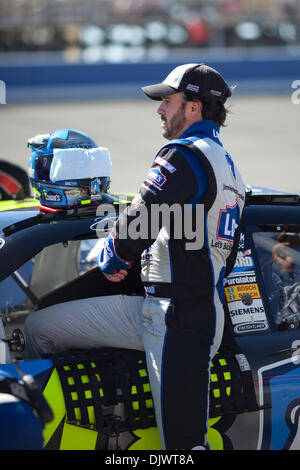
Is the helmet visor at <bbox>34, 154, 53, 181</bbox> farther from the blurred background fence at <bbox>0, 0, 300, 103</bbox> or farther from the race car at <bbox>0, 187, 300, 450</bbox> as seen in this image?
the blurred background fence at <bbox>0, 0, 300, 103</bbox>

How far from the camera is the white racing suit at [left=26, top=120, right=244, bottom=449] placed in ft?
8.26

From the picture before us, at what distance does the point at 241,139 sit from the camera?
15.0 metres

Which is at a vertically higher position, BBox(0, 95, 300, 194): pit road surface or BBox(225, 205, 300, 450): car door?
BBox(225, 205, 300, 450): car door

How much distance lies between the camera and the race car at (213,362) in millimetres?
2555

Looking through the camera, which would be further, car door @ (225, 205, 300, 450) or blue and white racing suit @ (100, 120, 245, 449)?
car door @ (225, 205, 300, 450)

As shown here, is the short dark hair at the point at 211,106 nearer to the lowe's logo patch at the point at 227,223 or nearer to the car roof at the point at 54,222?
the lowe's logo patch at the point at 227,223

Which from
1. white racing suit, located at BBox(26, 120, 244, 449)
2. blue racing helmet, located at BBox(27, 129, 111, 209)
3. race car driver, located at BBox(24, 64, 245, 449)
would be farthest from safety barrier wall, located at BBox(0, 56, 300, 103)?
white racing suit, located at BBox(26, 120, 244, 449)

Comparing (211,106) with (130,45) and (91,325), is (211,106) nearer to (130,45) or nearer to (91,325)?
(91,325)

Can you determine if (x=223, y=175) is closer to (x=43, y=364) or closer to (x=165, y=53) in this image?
(x=43, y=364)

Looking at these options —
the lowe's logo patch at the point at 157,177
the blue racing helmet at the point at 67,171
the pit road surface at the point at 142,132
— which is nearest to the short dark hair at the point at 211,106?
the lowe's logo patch at the point at 157,177

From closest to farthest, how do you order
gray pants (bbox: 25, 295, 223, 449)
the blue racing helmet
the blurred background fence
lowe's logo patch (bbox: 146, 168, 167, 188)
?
lowe's logo patch (bbox: 146, 168, 167, 188) → gray pants (bbox: 25, 295, 223, 449) → the blue racing helmet → the blurred background fence

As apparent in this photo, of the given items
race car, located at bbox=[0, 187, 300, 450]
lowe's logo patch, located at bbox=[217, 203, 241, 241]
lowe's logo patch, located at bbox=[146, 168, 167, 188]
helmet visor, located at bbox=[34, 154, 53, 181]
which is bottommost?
race car, located at bbox=[0, 187, 300, 450]

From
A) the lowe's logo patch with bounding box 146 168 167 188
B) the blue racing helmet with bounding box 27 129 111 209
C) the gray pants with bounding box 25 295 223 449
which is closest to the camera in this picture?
the lowe's logo patch with bounding box 146 168 167 188

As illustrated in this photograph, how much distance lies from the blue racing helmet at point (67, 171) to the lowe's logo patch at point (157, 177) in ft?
1.93
